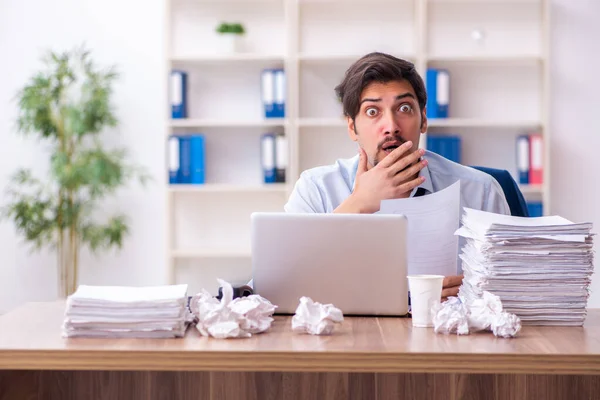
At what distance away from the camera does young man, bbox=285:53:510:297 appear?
217 cm

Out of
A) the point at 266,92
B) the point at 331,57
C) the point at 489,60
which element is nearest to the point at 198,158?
the point at 266,92

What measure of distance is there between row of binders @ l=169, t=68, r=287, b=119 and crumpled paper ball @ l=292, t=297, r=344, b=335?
10.1ft

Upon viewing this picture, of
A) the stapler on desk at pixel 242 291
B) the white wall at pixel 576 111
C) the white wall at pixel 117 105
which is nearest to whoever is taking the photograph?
the stapler on desk at pixel 242 291

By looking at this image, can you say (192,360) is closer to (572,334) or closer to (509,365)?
(509,365)

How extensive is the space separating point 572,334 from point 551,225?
9.2 inches

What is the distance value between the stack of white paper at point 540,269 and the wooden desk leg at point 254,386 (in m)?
0.17

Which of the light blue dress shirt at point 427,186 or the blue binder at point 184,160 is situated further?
the blue binder at point 184,160

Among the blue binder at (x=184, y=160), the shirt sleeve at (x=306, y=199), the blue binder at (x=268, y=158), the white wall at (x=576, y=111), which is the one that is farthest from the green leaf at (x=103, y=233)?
the white wall at (x=576, y=111)

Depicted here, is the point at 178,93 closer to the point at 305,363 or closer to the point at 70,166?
the point at 70,166

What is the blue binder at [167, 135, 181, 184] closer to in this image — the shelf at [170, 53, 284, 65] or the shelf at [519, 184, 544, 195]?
the shelf at [170, 53, 284, 65]

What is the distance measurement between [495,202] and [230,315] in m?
1.14

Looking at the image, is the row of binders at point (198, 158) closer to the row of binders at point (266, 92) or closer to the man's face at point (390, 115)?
the row of binders at point (266, 92)

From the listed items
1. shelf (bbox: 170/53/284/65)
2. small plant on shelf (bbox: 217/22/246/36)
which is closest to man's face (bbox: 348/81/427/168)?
shelf (bbox: 170/53/284/65)

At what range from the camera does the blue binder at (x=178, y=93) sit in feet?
15.2
